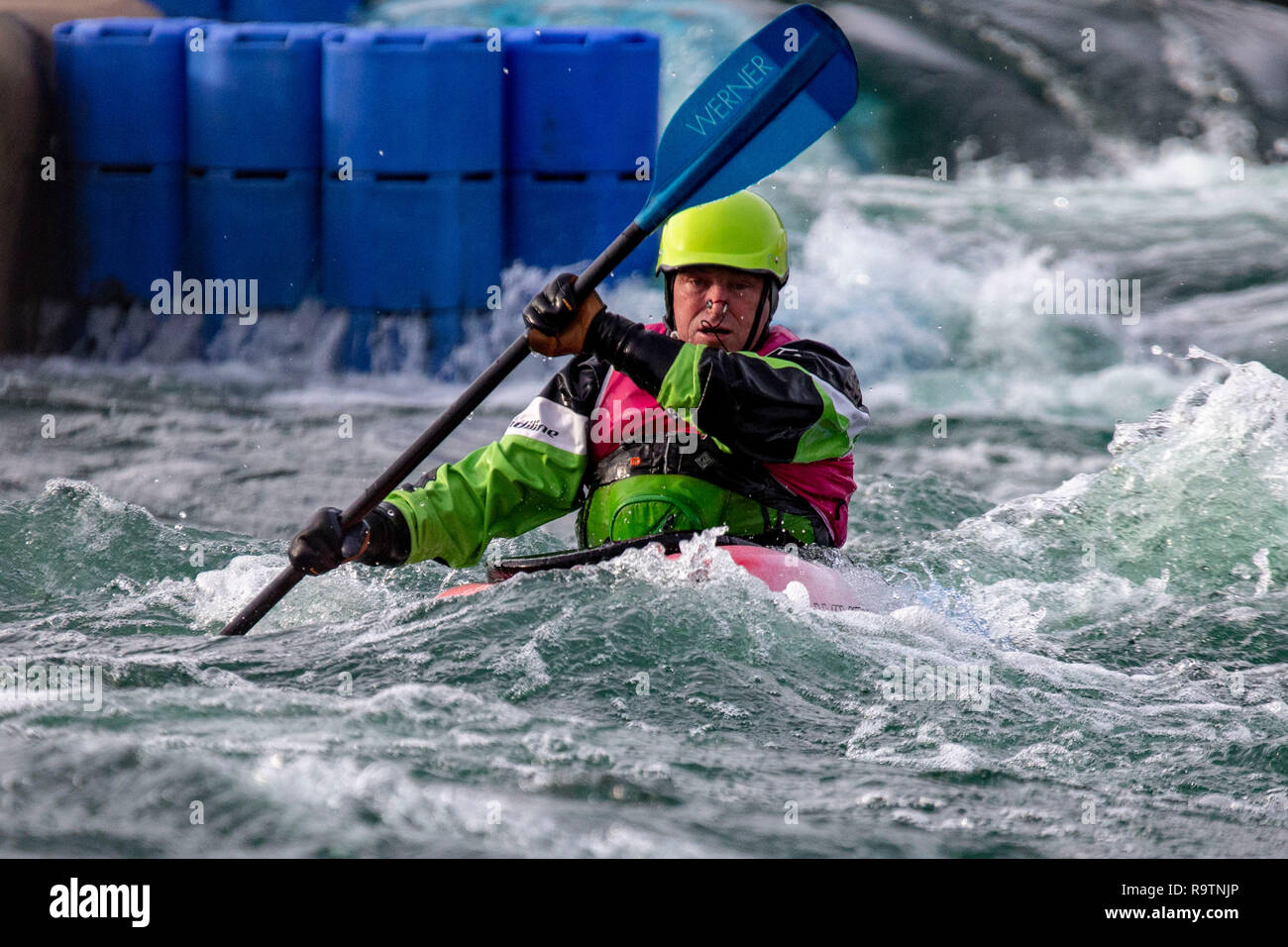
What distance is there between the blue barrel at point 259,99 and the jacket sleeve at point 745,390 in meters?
4.47

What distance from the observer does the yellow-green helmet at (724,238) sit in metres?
3.79

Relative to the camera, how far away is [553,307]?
337cm

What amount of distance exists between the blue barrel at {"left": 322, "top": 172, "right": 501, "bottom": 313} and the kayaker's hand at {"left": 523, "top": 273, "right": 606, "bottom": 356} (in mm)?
4055

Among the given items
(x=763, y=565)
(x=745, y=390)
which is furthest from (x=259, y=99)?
(x=763, y=565)

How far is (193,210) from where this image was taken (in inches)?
298

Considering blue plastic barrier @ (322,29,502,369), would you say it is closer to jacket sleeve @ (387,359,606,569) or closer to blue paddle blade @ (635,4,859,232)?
jacket sleeve @ (387,359,606,569)

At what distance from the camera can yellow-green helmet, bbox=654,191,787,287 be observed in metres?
3.79

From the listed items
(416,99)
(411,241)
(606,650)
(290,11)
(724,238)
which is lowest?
(606,650)

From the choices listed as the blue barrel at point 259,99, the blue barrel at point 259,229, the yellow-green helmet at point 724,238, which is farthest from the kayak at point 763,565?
the blue barrel at point 259,99

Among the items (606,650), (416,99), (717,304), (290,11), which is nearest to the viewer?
(606,650)

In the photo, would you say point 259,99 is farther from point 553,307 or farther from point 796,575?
point 796,575

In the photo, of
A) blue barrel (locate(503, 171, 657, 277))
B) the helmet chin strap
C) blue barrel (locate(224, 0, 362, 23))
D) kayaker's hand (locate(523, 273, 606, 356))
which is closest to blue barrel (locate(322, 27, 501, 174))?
blue barrel (locate(503, 171, 657, 277))

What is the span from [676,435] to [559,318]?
50cm
